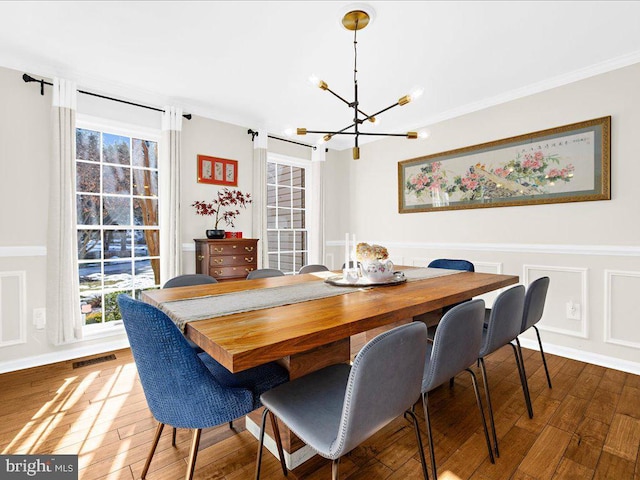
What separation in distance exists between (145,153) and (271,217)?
1.80 m

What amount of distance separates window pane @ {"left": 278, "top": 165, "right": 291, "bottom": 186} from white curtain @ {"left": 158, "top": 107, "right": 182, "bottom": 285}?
5.27 ft

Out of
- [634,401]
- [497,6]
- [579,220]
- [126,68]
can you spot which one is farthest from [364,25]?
[634,401]

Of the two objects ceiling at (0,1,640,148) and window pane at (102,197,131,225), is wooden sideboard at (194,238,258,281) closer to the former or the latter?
window pane at (102,197,131,225)

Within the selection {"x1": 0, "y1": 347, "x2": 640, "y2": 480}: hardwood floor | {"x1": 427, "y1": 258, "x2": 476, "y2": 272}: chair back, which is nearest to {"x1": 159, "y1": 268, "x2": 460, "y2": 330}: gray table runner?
{"x1": 0, "y1": 347, "x2": 640, "y2": 480}: hardwood floor

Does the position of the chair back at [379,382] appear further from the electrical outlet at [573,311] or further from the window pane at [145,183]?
the window pane at [145,183]

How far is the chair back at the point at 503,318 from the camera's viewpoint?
1751 mm

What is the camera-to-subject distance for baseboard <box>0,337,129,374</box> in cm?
280

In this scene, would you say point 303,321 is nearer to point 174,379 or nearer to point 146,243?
point 174,379

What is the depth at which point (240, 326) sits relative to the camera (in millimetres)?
1282

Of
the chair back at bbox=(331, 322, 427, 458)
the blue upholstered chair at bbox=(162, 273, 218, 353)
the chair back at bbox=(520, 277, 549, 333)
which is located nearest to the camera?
the chair back at bbox=(331, 322, 427, 458)

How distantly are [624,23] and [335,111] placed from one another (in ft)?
8.58

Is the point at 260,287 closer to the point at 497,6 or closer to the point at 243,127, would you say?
the point at 497,6

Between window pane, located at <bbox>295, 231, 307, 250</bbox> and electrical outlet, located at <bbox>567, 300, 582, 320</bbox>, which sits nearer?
electrical outlet, located at <bbox>567, 300, 582, 320</bbox>

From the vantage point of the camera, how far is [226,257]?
11.6ft
